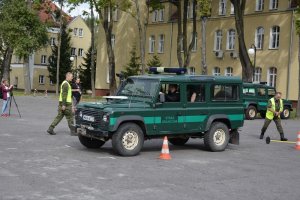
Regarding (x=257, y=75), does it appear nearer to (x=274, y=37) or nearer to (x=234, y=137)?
(x=274, y=37)

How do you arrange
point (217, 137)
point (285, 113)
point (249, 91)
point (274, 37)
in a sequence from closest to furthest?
point (217, 137)
point (249, 91)
point (285, 113)
point (274, 37)

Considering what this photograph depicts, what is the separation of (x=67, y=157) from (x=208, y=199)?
4.93m

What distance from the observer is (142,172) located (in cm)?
1097

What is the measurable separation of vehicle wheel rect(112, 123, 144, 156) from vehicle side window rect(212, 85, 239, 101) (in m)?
2.92

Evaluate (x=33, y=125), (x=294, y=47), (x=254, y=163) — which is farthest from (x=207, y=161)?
(x=294, y=47)

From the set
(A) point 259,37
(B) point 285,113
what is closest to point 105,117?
(B) point 285,113

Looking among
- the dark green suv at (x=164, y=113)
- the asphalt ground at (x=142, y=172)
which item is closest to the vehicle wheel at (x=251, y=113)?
the asphalt ground at (x=142, y=172)

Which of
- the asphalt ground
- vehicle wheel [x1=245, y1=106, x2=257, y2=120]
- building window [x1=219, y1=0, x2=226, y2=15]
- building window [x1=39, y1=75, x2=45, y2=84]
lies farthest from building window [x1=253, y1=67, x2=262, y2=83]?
building window [x1=39, y1=75, x2=45, y2=84]

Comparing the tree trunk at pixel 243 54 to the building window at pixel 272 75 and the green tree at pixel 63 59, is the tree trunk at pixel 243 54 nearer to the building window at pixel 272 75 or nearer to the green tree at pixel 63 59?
the building window at pixel 272 75

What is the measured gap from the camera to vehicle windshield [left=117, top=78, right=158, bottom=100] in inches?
543

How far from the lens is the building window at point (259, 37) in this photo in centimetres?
4672

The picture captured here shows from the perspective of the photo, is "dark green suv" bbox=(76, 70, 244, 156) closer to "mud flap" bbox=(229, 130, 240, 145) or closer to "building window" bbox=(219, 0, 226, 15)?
"mud flap" bbox=(229, 130, 240, 145)

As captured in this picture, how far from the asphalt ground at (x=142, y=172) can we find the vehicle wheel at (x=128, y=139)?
0.23 meters

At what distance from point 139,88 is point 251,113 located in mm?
18290
